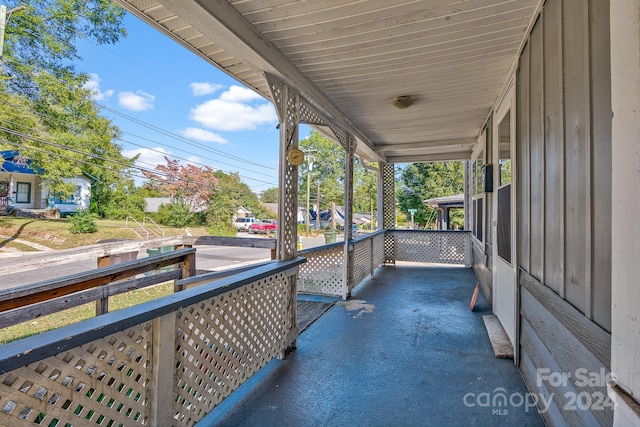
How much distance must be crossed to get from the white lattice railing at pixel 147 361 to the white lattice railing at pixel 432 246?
6048 mm

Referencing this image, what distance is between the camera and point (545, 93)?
195 cm

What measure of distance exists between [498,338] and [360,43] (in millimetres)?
3176

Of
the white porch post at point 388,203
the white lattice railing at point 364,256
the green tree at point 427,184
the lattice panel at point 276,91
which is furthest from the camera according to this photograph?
the green tree at point 427,184

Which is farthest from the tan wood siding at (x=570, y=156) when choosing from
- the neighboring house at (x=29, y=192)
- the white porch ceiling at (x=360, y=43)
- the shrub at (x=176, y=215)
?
the shrub at (x=176, y=215)

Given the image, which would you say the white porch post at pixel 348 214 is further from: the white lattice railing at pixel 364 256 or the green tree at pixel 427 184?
the green tree at pixel 427 184

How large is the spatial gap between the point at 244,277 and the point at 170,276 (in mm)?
1996

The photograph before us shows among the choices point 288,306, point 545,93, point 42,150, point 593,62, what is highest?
point 42,150

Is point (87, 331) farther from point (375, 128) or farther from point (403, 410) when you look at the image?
point (375, 128)

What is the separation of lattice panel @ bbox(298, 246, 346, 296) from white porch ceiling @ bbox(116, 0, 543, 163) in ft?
7.54

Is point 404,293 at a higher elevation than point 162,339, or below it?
below

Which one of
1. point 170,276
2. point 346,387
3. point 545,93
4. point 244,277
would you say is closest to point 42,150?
point 170,276

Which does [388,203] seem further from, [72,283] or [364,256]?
[72,283]

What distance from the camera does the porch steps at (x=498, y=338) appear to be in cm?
284

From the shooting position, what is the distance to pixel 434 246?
7.96 metres
